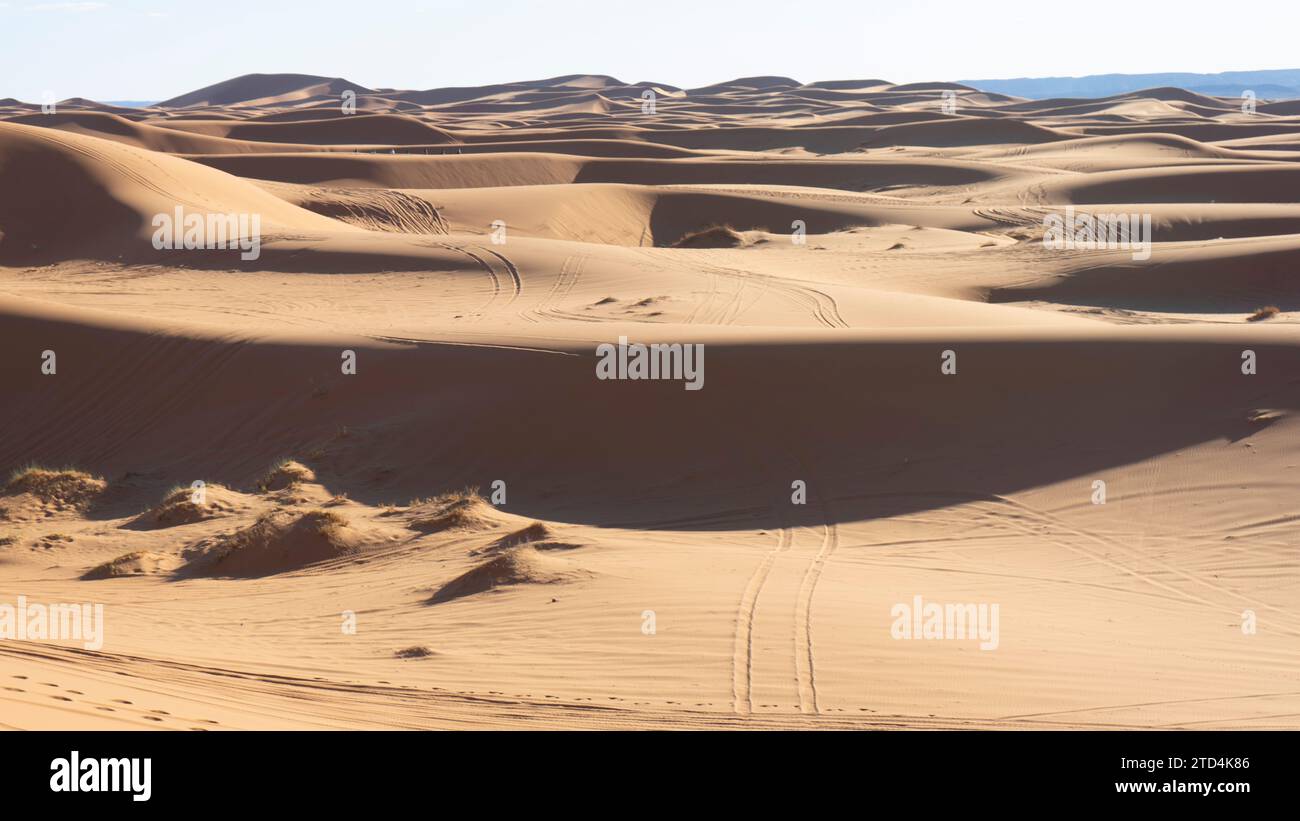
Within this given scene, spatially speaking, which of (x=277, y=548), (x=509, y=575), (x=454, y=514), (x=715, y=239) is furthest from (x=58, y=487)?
(x=715, y=239)

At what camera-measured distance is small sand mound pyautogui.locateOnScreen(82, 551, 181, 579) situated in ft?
37.4

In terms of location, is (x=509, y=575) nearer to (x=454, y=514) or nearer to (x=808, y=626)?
(x=454, y=514)

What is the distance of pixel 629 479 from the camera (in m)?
13.5

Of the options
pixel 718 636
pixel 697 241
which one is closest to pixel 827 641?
pixel 718 636

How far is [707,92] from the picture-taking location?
155125 millimetres

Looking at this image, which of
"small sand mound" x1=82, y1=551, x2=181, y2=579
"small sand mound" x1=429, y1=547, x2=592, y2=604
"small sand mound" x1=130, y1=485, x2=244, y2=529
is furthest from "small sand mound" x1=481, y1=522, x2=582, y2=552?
"small sand mound" x1=130, y1=485, x2=244, y2=529

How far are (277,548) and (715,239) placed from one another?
23529 mm

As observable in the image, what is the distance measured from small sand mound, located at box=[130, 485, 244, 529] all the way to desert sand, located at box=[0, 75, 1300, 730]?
7 cm

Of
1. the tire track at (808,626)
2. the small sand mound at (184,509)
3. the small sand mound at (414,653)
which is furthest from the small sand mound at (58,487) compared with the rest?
the tire track at (808,626)

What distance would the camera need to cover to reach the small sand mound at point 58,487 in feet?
46.0

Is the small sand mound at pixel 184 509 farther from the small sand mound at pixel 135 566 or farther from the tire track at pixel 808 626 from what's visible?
the tire track at pixel 808 626

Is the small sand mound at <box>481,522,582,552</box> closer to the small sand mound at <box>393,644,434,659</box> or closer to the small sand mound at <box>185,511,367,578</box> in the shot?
the small sand mound at <box>185,511,367,578</box>
